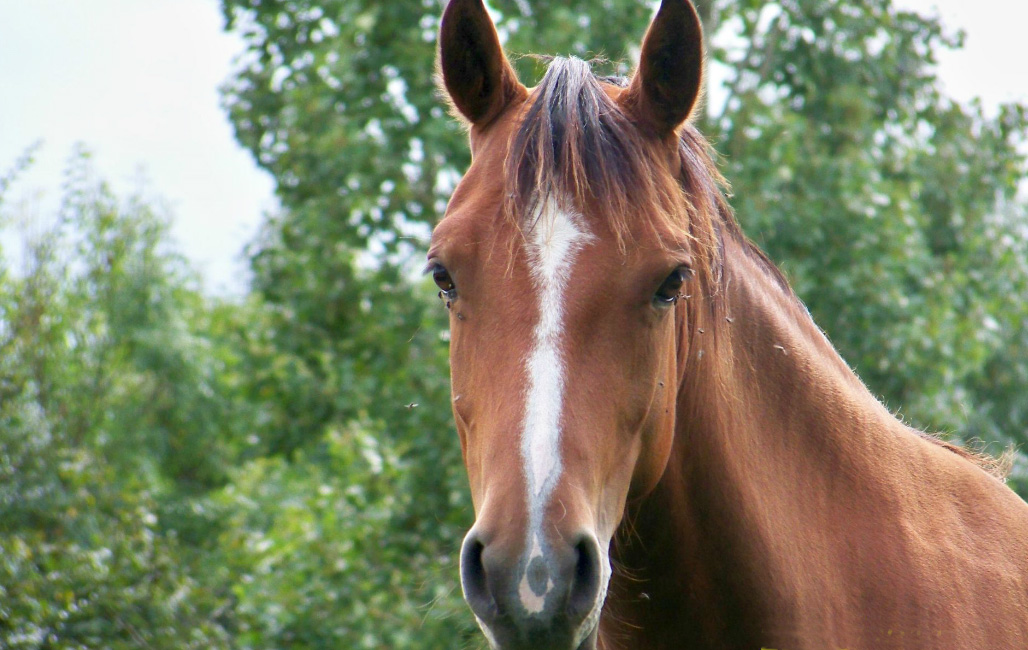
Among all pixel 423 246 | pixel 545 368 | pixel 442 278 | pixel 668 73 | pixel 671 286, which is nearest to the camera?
pixel 545 368

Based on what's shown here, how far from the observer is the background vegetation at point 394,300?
704cm

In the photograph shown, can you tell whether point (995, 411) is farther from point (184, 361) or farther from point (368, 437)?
point (184, 361)

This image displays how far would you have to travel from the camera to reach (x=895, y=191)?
7.62 metres

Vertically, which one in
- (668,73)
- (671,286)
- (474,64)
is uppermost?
(474,64)

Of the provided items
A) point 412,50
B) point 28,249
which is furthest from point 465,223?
point 28,249

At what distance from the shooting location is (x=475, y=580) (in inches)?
67.6

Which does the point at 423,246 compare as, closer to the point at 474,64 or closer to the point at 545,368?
the point at 474,64

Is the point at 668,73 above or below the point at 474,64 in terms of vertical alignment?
below

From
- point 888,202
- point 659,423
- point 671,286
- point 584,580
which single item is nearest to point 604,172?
point 671,286

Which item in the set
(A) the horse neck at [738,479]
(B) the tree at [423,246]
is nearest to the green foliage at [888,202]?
(B) the tree at [423,246]

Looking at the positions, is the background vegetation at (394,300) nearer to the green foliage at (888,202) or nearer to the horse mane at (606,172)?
the green foliage at (888,202)

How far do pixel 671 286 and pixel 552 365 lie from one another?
15.4 inches

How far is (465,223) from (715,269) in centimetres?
68

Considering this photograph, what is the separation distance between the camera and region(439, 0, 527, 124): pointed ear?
2344 millimetres
